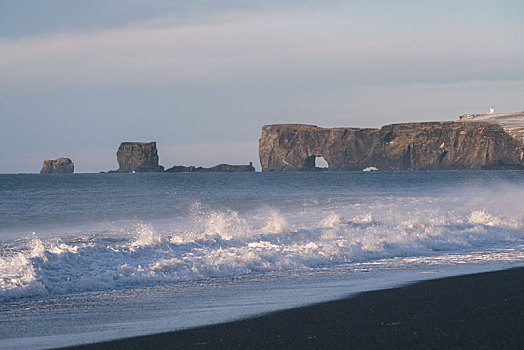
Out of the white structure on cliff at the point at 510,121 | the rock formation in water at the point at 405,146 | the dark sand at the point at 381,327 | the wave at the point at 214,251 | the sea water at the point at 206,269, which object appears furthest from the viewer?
the rock formation in water at the point at 405,146

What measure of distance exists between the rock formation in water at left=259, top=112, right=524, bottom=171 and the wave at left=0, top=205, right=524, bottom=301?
149967 millimetres

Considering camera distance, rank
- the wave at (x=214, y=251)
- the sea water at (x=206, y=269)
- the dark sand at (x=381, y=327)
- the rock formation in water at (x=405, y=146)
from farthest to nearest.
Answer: the rock formation in water at (x=405, y=146)
the wave at (x=214, y=251)
the sea water at (x=206, y=269)
the dark sand at (x=381, y=327)

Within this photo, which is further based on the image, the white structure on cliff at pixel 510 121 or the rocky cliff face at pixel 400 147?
the rocky cliff face at pixel 400 147

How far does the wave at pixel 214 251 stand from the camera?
1303cm

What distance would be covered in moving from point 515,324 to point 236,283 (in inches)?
246

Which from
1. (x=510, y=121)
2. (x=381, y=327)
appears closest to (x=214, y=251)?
(x=381, y=327)

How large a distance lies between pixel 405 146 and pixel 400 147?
1400 mm

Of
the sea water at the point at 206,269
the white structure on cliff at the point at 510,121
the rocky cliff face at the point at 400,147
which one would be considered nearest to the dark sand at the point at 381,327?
the sea water at the point at 206,269

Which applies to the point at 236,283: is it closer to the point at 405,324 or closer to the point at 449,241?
the point at 405,324

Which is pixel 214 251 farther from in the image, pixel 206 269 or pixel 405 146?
pixel 405 146

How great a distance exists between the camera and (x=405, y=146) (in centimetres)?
18212

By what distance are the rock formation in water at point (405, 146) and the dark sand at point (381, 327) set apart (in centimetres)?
16211

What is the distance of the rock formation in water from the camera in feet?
553

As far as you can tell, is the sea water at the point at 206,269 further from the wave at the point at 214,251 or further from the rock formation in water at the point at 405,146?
the rock formation in water at the point at 405,146
